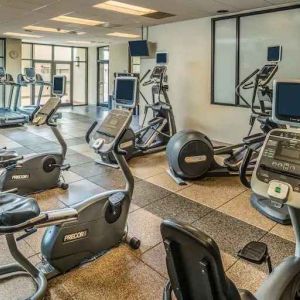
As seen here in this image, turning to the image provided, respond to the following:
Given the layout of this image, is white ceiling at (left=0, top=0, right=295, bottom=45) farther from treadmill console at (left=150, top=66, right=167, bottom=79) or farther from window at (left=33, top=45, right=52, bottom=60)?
window at (left=33, top=45, right=52, bottom=60)

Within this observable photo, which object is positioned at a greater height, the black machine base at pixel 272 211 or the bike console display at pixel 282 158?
the bike console display at pixel 282 158

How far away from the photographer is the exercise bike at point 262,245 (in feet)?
3.37

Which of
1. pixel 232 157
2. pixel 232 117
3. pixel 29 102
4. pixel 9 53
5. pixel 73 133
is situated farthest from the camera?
pixel 29 102

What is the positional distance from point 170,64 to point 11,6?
3782mm

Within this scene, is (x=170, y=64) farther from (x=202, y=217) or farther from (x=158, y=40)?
(x=202, y=217)

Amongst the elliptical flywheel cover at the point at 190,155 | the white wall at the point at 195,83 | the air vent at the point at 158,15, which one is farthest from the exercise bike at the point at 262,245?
the air vent at the point at 158,15

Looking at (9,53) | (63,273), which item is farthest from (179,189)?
(9,53)

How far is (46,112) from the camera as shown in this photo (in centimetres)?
397

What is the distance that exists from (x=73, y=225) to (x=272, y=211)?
6.98ft

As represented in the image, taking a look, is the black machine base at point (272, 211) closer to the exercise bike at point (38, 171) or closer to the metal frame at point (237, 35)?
the exercise bike at point (38, 171)

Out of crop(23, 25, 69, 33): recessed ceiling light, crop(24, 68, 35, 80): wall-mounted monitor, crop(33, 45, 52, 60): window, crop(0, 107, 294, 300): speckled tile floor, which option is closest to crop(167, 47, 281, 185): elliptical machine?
crop(0, 107, 294, 300): speckled tile floor

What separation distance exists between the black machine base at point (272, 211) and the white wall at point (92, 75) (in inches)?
467

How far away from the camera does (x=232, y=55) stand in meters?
6.56

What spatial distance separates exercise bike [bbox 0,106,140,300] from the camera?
1823mm
